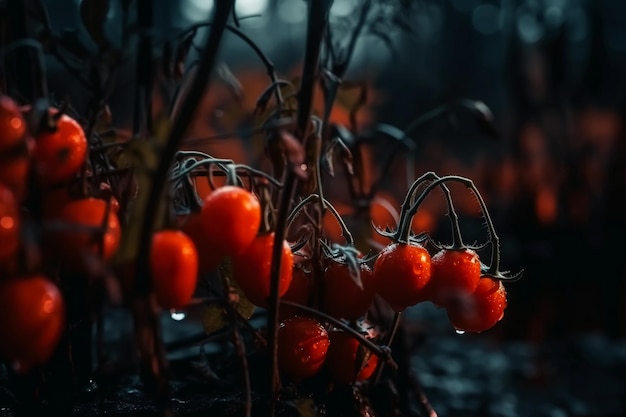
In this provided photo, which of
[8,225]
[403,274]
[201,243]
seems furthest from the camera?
[403,274]

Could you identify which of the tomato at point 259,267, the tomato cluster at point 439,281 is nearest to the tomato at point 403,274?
the tomato cluster at point 439,281

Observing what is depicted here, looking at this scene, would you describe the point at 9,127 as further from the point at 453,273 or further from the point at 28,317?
the point at 453,273

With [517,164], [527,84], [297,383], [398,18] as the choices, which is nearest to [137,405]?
[297,383]

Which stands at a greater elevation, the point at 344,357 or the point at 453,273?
the point at 453,273

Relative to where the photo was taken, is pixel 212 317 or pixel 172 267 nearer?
pixel 172 267

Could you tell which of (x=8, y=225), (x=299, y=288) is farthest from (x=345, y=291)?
(x=8, y=225)
